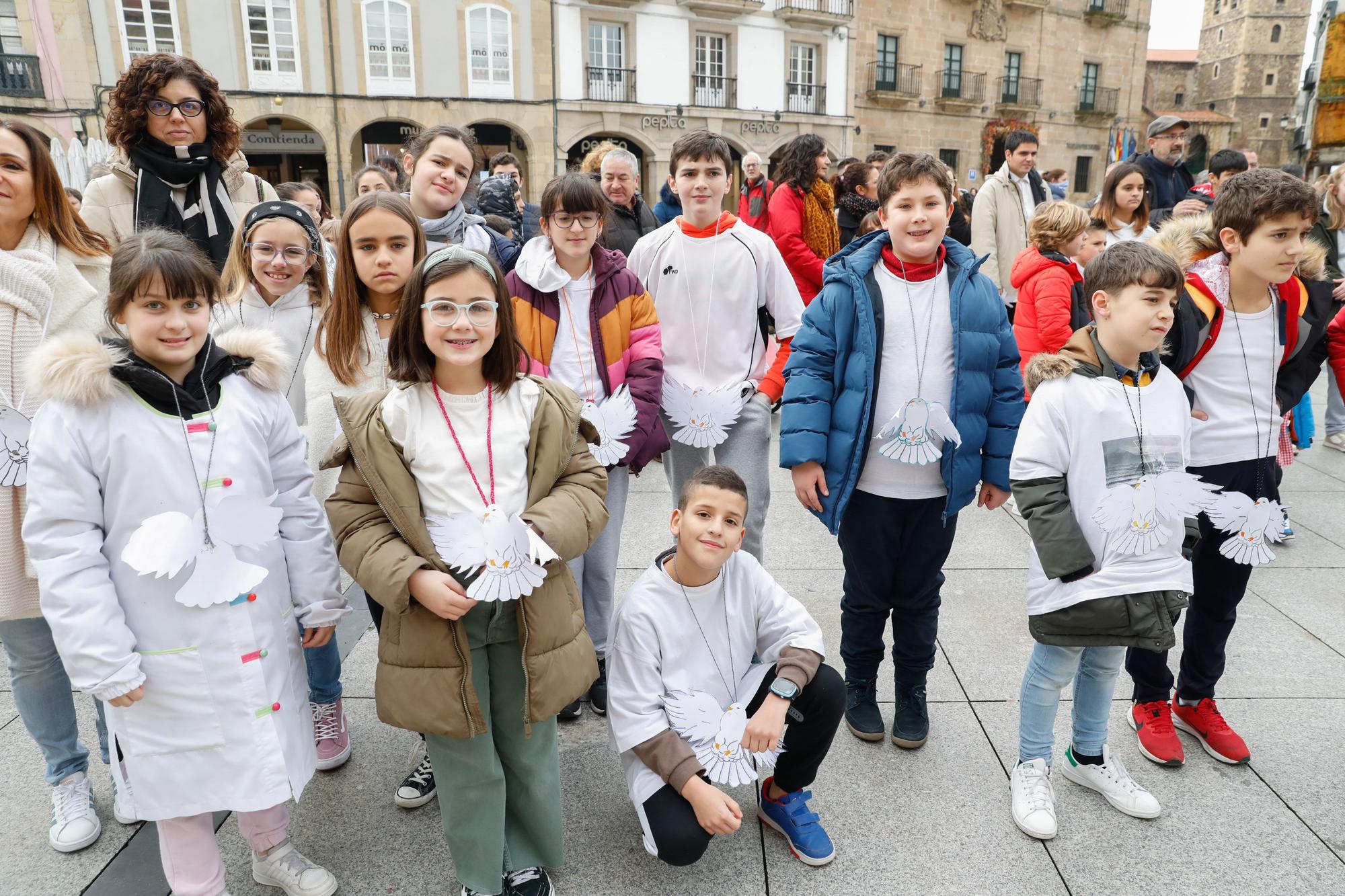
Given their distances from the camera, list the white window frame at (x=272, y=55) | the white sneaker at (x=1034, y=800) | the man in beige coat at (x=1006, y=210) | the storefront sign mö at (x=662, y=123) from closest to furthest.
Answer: the white sneaker at (x=1034, y=800) < the man in beige coat at (x=1006, y=210) < the white window frame at (x=272, y=55) < the storefront sign mö at (x=662, y=123)

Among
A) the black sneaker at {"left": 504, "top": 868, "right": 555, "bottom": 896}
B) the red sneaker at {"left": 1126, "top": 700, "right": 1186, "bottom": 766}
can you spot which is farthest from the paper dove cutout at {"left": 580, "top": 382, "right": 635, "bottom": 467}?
the red sneaker at {"left": 1126, "top": 700, "right": 1186, "bottom": 766}

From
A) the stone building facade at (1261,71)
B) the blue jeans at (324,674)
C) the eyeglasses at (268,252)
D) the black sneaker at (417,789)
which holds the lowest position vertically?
the black sneaker at (417,789)

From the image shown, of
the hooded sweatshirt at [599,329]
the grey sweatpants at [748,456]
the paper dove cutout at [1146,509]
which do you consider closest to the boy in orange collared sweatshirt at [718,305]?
the grey sweatpants at [748,456]

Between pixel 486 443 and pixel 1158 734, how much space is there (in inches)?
91.3

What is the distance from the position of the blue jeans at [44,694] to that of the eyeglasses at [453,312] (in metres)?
1.41

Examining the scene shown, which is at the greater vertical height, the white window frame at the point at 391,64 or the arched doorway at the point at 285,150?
the white window frame at the point at 391,64

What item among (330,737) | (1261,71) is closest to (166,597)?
(330,737)

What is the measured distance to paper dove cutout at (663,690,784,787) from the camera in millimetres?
2109

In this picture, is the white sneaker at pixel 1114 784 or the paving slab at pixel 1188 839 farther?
the white sneaker at pixel 1114 784

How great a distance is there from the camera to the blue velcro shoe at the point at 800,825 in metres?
2.25

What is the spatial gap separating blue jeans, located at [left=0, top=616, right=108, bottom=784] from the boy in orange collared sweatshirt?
203 cm

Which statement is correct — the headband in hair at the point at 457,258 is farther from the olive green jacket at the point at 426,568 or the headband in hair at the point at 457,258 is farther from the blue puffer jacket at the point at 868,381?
the blue puffer jacket at the point at 868,381

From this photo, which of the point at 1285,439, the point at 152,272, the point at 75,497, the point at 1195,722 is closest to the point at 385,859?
the point at 75,497

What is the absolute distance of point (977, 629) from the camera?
3.54 m
